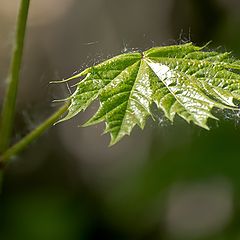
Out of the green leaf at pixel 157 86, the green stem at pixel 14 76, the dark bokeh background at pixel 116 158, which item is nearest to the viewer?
the green leaf at pixel 157 86

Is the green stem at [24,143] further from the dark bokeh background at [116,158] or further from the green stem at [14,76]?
the dark bokeh background at [116,158]

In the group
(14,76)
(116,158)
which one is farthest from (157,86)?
(116,158)

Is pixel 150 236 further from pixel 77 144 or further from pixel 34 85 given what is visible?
pixel 34 85

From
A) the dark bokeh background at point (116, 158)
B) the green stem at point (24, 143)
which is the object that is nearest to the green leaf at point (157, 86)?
the green stem at point (24, 143)

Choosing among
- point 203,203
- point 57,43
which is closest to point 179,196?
point 203,203

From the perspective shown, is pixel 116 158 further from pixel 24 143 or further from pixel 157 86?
pixel 157 86

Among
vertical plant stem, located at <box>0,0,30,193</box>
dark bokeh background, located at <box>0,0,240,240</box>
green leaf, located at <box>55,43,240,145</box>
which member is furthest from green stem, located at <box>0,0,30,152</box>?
dark bokeh background, located at <box>0,0,240,240</box>
